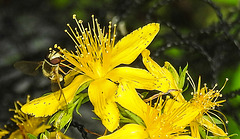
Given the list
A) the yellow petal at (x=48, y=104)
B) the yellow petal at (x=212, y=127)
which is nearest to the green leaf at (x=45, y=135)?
the yellow petal at (x=48, y=104)

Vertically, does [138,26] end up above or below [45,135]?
above

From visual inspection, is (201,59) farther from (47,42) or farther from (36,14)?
(36,14)

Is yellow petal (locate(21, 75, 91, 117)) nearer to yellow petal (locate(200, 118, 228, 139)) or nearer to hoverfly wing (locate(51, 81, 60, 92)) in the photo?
hoverfly wing (locate(51, 81, 60, 92))

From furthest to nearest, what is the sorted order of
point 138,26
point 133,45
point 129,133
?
point 138,26
point 133,45
point 129,133

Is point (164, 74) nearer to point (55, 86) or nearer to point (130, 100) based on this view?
point (130, 100)

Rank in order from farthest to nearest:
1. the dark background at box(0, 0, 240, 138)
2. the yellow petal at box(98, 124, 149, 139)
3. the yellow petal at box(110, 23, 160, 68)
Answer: the dark background at box(0, 0, 240, 138), the yellow petal at box(110, 23, 160, 68), the yellow petal at box(98, 124, 149, 139)

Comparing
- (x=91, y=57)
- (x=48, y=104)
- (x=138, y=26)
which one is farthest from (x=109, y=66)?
(x=138, y=26)

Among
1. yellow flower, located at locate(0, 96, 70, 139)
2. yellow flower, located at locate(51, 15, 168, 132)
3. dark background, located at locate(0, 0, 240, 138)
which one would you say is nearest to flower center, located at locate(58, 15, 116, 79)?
yellow flower, located at locate(51, 15, 168, 132)
